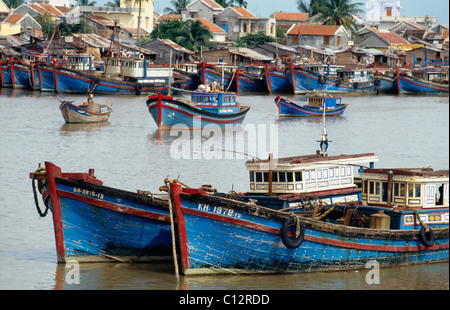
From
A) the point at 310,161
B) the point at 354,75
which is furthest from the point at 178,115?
the point at 354,75

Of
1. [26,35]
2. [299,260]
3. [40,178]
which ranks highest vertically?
[26,35]

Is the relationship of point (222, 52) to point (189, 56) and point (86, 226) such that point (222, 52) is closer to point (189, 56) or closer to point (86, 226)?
point (189, 56)

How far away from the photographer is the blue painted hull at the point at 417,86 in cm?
8000

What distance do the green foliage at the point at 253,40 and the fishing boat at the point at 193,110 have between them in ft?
181

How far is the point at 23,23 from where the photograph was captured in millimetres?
103500

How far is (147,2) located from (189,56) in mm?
25066

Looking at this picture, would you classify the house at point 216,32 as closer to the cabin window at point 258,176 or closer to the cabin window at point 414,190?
the cabin window at point 258,176

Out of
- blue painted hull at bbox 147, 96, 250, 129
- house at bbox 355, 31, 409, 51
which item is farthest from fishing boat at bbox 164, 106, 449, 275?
house at bbox 355, 31, 409, 51

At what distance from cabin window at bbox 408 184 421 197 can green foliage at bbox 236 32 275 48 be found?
3297 inches

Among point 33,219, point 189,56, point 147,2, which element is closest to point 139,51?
point 189,56

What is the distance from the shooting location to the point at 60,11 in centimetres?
11362

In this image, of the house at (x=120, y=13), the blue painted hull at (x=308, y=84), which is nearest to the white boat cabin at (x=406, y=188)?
the blue painted hull at (x=308, y=84)

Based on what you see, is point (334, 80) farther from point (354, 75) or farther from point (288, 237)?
point (288, 237)

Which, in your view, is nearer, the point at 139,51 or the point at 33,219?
the point at 33,219
